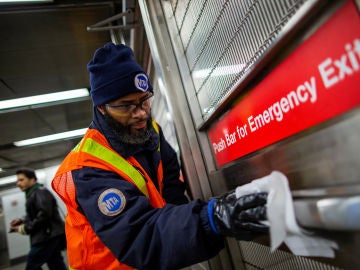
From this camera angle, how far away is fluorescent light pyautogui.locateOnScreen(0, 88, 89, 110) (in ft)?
16.0

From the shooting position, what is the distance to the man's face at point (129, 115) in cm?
154

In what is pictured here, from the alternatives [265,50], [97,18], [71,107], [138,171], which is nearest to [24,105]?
[71,107]

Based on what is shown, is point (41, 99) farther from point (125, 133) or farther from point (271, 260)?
point (271, 260)

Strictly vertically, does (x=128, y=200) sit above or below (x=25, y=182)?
below

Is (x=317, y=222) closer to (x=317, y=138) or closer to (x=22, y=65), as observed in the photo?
(x=317, y=138)

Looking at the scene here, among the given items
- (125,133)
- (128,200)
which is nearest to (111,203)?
(128,200)

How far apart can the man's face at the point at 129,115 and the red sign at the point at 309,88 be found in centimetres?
57

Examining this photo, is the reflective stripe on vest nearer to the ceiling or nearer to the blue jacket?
the blue jacket

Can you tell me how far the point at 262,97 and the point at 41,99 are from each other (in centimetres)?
489

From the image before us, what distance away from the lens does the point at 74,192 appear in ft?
4.47

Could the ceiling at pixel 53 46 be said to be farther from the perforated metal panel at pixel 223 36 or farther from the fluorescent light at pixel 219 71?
the fluorescent light at pixel 219 71

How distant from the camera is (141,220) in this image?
118 centimetres

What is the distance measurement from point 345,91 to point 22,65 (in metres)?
4.04

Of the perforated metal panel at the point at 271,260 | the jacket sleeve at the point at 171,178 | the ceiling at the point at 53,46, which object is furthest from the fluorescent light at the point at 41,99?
the perforated metal panel at the point at 271,260
